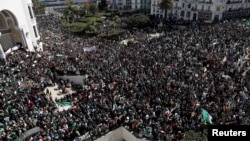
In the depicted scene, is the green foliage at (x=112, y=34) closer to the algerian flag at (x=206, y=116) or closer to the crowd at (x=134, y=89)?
the crowd at (x=134, y=89)

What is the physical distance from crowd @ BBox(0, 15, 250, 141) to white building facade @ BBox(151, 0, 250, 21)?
2365 cm

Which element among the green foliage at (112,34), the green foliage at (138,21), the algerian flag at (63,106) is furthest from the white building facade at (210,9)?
the algerian flag at (63,106)

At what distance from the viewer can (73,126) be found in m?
16.8

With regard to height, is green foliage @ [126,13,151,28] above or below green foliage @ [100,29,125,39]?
above

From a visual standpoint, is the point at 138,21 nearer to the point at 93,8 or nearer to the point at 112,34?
the point at 112,34

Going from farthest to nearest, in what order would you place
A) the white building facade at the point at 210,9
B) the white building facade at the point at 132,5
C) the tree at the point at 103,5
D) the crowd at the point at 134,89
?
1. the tree at the point at 103,5
2. the white building facade at the point at 132,5
3. the white building facade at the point at 210,9
4. the crowd at the point at 134,89

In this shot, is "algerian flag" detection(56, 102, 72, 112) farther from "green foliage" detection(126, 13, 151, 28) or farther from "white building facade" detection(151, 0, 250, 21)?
"white building facade" detection(151, 0, 250, 21)

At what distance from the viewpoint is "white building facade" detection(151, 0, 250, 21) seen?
54.0 m

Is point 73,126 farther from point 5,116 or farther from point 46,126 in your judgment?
point 5,116

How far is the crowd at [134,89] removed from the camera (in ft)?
54.4

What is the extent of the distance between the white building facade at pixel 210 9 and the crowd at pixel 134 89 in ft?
77.6

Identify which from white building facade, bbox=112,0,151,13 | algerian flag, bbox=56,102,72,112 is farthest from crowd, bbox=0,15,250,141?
white building facade, bbox=112,0,151,13

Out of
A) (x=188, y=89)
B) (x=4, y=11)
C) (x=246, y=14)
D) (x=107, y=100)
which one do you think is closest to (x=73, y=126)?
(x=107, y=100)

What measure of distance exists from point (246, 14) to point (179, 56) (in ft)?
130
